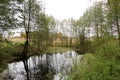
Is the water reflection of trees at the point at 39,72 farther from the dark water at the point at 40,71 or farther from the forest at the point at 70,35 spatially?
the forest at the point at 70,35

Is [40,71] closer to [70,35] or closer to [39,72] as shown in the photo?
[39,72]

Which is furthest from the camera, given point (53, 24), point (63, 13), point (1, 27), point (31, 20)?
point (63, 13)

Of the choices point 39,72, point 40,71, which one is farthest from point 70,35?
point 39,72

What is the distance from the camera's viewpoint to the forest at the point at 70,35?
31.9ft

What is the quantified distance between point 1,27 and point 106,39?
32.0ft

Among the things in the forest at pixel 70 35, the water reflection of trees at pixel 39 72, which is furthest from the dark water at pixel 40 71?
the forest at pixel 70 35

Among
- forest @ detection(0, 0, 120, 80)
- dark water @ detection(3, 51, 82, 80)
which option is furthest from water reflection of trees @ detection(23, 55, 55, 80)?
forest @ detection(0, 0, 120, 80)

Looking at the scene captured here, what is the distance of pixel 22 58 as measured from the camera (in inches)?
1199

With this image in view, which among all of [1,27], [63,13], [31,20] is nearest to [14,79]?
[1,27]

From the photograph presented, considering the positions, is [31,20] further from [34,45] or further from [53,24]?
[53,24]

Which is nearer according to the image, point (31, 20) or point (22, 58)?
point (22, 58)

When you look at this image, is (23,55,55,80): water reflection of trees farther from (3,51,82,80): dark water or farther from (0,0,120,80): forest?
(0,0,120,80): forest

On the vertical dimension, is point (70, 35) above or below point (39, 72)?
above

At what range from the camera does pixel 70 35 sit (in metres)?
74.9
